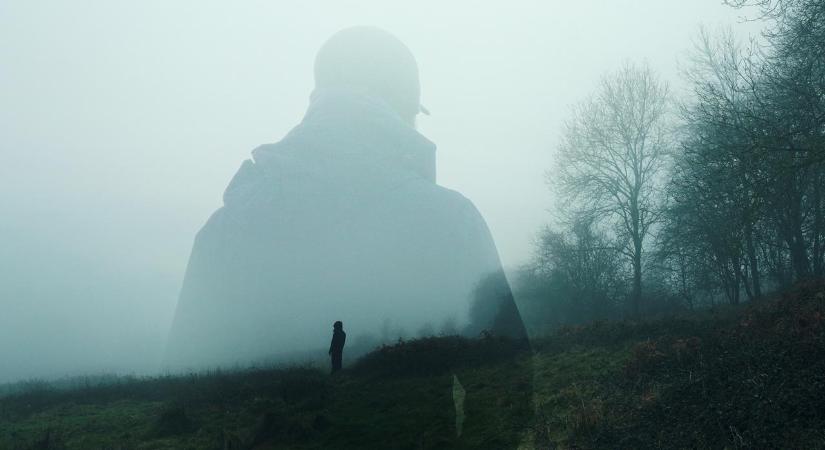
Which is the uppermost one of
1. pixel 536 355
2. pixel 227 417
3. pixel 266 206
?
pixel 266 206

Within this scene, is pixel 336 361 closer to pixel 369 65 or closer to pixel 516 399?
pixel 516 399

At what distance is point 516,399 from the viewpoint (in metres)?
9.63

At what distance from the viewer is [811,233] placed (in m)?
16.9

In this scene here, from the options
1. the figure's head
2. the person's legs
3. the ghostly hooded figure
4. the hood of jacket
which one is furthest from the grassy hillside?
the figure's head

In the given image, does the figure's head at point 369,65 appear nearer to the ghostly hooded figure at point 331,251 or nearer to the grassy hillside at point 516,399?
the ghostly hooded figure at point 331,251

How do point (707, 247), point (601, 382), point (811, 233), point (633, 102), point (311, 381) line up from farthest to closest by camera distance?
point (633, 102)
point (707, 247)
point (811, 233)
point (311, 381)
point (601, 382)

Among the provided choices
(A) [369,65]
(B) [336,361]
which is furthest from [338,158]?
(B) [336,361]

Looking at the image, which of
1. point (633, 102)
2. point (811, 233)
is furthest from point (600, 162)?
point (811, 233)

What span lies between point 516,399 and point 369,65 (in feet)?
94.6

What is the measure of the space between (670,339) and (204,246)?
24880mm

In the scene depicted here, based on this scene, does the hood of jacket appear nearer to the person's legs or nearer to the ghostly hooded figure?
the ghostly hooded figure

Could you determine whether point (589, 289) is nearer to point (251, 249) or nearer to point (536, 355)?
point (536, 355)

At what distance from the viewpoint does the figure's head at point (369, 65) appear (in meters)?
34.8

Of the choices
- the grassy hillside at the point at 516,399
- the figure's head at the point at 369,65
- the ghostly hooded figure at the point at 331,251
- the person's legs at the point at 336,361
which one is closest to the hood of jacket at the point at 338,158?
the ghostly hooded figure at the point at 331,251
